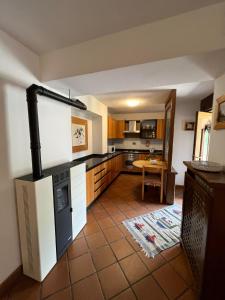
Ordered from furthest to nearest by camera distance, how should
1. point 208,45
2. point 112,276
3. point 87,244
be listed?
point 87,244
point 112,276
point 208,45

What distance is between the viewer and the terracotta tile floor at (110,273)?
53.2 inches

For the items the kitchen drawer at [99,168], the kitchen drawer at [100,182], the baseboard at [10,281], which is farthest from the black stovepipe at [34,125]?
the kitchen drawer at [100,182]

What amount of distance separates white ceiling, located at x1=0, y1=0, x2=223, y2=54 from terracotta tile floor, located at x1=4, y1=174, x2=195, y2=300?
2441mm

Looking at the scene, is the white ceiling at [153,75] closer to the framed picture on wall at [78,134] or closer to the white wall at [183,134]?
the framed picture on wall at [78,134]

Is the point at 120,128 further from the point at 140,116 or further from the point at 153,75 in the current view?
the point at 153,75

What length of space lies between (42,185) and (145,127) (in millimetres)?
4693

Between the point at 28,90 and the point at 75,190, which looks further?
the point at 75,190

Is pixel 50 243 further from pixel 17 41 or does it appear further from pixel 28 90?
pixel 17 41

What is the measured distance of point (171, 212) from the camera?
2803 millimetres

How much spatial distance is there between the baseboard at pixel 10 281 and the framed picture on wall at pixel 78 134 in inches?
83.2

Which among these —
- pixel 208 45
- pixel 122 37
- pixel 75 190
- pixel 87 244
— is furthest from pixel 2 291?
pixel 208 45

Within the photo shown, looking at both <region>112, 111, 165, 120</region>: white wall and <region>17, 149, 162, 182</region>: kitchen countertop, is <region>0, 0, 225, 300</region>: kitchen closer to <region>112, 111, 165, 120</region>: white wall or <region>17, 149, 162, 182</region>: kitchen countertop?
Result: <region>17, 149, 162, 182</region>: kitchen countertop

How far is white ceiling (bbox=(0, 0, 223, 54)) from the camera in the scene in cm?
102

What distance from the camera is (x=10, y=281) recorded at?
4.63 ft
